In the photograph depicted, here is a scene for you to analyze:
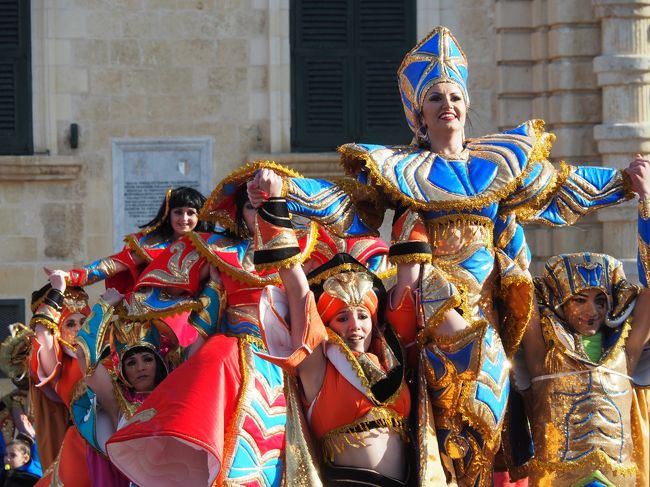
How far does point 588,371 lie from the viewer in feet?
22.9

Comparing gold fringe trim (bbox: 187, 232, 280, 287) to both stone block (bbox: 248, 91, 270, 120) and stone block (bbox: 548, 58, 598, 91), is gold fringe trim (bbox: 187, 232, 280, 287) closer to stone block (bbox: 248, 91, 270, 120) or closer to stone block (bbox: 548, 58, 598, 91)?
stone block (bbox: 248, 91, 270, 120)

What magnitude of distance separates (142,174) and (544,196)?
639cm

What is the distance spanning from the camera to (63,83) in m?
12.9

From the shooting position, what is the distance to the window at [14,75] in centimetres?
1299

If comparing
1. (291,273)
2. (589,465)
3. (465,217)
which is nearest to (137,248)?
(291,273)

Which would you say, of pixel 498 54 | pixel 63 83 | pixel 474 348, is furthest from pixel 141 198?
pixel 474 348

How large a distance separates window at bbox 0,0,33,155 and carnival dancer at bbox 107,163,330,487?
5.47 metres

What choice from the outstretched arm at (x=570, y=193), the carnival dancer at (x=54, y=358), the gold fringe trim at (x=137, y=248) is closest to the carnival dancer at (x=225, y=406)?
the outstretched arm at (x=570, y=193)

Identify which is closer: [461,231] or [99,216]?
[461,231]

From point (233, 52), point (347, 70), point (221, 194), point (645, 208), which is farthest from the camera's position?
point (347, 70)

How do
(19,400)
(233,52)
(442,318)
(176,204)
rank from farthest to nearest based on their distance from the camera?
1. (233,52)
2. (19,400)
3. (176,204)
4. (442,318)

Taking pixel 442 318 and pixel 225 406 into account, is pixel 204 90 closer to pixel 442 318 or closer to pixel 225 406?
pixel 225 406

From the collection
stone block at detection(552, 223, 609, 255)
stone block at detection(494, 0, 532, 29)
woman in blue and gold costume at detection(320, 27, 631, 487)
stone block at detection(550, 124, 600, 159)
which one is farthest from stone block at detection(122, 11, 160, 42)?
woman in blue and gold costume at detection(320, 27, 631, 487)

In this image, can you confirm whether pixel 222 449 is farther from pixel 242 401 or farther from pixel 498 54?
pixel 498 54
